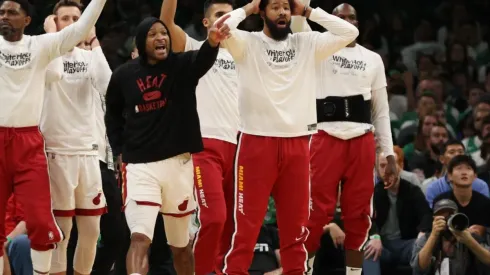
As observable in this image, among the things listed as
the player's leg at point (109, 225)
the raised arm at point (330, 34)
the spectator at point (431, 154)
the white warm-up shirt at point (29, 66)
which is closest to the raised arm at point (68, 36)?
the white warm-up shirt at point (29, 66)

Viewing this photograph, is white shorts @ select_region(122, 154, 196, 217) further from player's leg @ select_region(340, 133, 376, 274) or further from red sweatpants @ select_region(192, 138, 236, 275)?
player's leg @ select_region(340, 133, 376, 274)

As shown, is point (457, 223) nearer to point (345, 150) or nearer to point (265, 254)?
point (345, 150)

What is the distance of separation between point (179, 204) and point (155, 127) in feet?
1.87

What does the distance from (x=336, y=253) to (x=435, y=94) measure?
13.3ft

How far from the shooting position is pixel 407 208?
36.3 ft

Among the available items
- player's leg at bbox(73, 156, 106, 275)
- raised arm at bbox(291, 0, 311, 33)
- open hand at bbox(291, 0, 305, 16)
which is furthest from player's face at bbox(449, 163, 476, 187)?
player's leg at bbox(73, 156, 106, 275)

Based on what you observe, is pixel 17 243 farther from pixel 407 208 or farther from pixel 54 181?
pixel 407 208

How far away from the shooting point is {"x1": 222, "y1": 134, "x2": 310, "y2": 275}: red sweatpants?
840 centimetres

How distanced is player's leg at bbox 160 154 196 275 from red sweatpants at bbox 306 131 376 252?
117 centimetres

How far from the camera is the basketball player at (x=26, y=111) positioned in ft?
27.9

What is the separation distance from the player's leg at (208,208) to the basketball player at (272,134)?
0.43 meters

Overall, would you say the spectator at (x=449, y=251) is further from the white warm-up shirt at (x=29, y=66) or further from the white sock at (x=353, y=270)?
the white warm-up shirt at (x=29, y=66)

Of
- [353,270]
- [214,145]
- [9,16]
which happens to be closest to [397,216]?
[353,270]

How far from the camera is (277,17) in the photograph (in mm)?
8445
